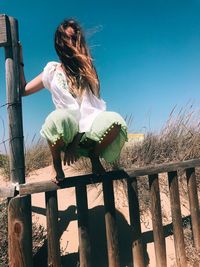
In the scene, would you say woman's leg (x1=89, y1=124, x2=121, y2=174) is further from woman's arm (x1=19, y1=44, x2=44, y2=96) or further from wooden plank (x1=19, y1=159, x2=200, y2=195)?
woman's arm (x1=19, y1=44, x2=44, y2=96)

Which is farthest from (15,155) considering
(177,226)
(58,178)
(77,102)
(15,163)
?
(177,226)

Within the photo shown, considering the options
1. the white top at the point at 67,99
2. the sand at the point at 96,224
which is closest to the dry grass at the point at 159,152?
the sand at the point at 96,224

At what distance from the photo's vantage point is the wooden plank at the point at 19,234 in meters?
3.28

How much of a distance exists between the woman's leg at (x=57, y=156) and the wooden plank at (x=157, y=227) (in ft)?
4.12

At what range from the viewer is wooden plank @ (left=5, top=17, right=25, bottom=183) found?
3430 millimetres

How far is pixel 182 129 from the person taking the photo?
7652mm

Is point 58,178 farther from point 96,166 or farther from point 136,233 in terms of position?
point 136,233

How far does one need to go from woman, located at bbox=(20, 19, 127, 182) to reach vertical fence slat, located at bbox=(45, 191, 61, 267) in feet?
0.78

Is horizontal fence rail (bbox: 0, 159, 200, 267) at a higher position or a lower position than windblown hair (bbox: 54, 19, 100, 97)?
lower

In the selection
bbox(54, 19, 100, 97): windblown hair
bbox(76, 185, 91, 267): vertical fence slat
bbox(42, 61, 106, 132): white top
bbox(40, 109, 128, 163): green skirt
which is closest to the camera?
bbox(40, 109, 128, 163): green skirt

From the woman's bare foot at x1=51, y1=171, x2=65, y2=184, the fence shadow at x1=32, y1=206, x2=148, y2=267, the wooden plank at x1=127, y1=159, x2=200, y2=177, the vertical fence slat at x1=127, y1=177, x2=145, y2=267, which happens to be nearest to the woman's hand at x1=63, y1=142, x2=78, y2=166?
the woman's bare foot at x1=51, y1=171, x2=65, y2=184

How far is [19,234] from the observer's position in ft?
10.9

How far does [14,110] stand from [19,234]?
1.14m

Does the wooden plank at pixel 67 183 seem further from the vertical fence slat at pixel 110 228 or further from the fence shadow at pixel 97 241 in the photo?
the fence shadow at pixel 97 241
